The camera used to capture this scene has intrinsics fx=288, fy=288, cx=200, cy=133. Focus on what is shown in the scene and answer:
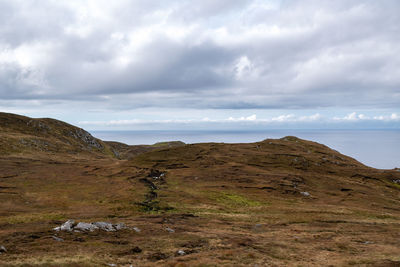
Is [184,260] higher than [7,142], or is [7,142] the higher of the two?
[7,142]

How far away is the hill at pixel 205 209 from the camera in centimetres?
2830

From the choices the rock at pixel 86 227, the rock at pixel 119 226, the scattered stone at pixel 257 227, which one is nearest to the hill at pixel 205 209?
the scattered stone at pixel 257 227

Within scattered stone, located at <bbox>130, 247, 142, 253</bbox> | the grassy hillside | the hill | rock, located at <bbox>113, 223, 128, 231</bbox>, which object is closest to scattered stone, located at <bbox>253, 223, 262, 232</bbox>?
the hill

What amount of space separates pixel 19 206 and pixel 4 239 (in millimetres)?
26592

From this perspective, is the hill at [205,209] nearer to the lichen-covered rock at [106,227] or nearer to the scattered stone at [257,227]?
the scattered stone at [257,227]

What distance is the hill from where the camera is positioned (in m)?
28.3

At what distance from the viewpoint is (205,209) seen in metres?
A: 56.0

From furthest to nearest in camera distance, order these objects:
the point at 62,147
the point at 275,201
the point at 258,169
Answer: the point at 62,147
the point at 258,169
the point at 275,201

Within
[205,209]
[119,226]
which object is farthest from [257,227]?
[119,226]

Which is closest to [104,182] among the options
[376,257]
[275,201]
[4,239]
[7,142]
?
[275,201]

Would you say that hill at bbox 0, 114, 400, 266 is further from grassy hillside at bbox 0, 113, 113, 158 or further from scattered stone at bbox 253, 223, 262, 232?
grassy hillside at bbox 0, 113, 113, 158

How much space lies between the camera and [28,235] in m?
31.0

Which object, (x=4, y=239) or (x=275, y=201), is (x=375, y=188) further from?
(x=4, y=239)

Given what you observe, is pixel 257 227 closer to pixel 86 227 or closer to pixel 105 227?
pixel 105 227
